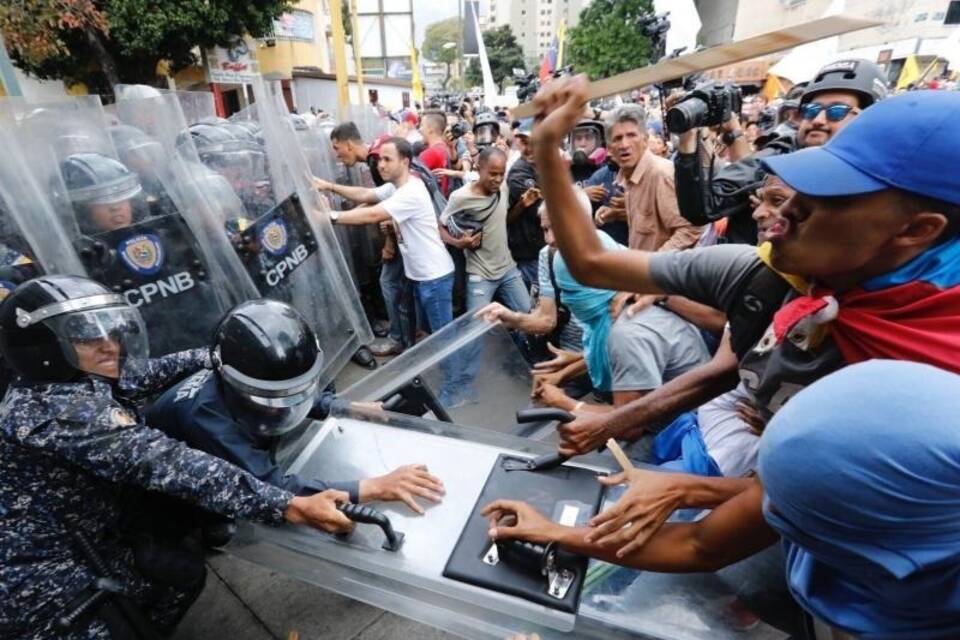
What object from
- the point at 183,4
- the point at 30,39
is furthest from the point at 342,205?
the point at 183,4

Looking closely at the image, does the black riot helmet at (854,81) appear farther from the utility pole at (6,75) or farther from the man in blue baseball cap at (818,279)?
the utility pole at (6,75)

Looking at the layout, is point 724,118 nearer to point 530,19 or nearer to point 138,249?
point 138,249

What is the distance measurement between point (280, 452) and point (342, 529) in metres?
0.67

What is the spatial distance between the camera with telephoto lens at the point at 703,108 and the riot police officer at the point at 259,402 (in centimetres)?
199

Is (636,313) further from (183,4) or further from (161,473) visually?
(183,4)

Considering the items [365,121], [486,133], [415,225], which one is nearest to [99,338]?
[415,225]

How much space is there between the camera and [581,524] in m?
1.29

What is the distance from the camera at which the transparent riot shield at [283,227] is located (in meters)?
3.07

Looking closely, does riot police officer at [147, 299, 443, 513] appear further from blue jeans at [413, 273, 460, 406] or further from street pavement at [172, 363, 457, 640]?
blue jeans at [413, 273, 460, 406]

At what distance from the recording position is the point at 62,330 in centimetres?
150

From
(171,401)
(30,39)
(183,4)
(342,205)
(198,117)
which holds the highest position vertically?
(183,4)

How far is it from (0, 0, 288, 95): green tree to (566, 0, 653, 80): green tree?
28.9 metres

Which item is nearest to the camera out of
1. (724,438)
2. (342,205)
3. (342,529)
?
(342,529)

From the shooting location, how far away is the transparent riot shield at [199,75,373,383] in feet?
10.1
